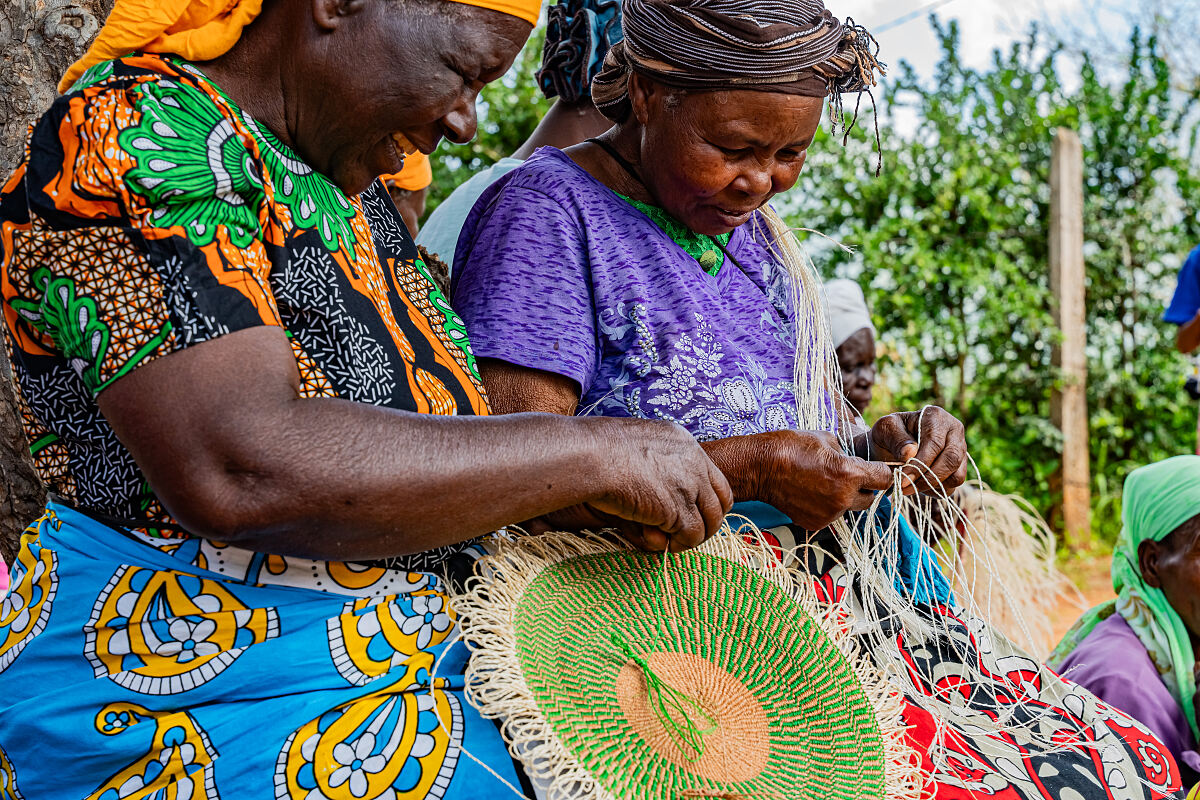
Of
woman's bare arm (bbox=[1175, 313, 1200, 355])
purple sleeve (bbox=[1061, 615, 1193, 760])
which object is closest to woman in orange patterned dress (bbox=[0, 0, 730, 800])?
purple sleeve (bbox=[1061, 615, 1193, 760])

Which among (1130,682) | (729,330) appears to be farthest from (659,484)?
(1130,682)

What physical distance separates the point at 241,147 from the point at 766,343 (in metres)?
1.13

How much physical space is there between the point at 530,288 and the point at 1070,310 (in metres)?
6.39

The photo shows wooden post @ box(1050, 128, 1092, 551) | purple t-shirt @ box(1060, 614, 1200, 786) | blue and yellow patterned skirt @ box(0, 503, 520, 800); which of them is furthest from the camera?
wooden post @ box(1050, 128, 1092, 551)

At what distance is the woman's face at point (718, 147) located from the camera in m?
1.99

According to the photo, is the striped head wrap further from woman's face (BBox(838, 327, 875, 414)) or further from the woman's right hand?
woman's face (BBox(838, 327, 875, 414))

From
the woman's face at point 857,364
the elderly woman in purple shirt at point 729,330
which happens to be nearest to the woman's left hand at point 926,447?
the elderly woman in purple shirt at point 729,330

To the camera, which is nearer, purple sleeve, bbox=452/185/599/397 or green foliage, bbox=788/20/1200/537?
purple sleeve, bbox=452/185/599/397

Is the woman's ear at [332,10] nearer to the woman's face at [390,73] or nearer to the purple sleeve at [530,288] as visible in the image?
the woman's face at [390,73]

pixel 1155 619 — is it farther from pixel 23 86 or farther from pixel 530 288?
pixel 23 86

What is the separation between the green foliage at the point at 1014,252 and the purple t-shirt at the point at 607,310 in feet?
17.6

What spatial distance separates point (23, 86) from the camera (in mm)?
2113

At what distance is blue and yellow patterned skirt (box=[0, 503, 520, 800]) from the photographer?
4.39 ft

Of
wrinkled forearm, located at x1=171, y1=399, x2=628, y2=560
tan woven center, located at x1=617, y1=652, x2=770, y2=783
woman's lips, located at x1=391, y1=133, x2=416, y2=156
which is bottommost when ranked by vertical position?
tan woven center, located at x1=617, y1=652, x2=770, y2=783
